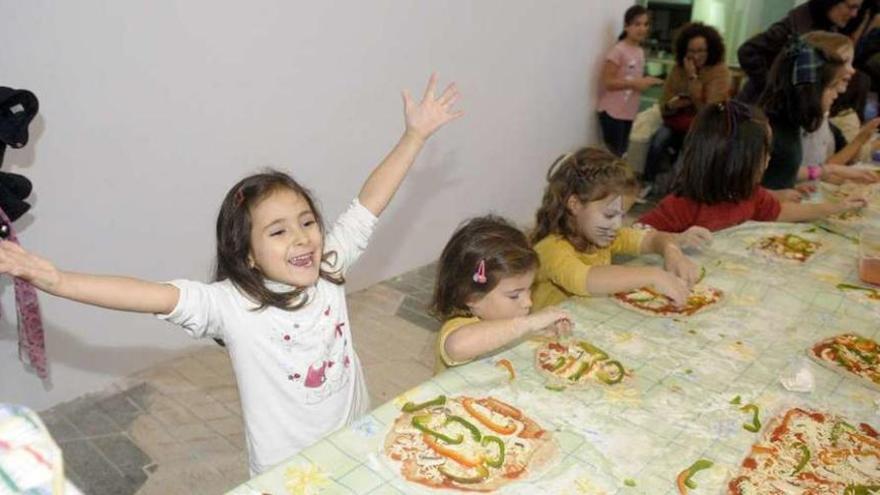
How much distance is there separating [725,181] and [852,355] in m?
0.84

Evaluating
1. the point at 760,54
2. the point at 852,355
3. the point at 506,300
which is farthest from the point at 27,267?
the point at 760,54

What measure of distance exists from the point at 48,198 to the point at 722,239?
234 cm

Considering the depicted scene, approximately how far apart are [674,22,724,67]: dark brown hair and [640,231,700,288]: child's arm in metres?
3.13

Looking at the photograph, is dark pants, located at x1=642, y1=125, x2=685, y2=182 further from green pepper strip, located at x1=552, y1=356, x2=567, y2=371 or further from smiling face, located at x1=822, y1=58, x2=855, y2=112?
green pepper strip, located at x1=552, y1=356, x2=567, y2=371

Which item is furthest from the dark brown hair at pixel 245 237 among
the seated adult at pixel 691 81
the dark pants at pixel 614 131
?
the seated adult at pixel 691 81

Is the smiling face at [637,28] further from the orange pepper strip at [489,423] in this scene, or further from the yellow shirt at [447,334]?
the orange pepper strip at [489,423]

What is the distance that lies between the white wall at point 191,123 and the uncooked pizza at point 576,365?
1.72 meters

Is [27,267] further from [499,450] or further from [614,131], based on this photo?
[614,131]

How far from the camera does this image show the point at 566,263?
182 cm

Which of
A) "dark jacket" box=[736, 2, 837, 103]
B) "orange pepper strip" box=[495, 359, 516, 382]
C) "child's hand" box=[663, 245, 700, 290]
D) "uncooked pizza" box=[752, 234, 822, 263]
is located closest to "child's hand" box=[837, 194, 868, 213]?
"uncooked pizza" box=[752, 234, 822, 263]

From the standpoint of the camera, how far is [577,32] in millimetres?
4402

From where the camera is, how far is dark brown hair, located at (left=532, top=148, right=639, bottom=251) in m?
1.88

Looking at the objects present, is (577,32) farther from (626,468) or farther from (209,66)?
(626,468)

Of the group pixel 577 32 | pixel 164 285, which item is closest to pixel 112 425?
pixel 164 285
